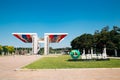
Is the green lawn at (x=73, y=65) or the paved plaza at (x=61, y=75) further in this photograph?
the green lawn at (x=73, y=65)

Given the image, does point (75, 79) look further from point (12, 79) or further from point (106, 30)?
point (106, 30)

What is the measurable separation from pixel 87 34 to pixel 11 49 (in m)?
58.9

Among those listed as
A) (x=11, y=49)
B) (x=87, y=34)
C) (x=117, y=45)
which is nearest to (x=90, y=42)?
(x=87, y=34)

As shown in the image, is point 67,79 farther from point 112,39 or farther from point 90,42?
point 90,42

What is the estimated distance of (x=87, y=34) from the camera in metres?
107

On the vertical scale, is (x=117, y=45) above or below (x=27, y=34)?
below

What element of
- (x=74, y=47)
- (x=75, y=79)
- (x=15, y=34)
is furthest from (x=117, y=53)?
(x=75, y=79)

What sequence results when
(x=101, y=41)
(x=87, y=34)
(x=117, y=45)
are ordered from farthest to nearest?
(x=87, y=34) → (x=101, y=41) → (x=117, y=45)

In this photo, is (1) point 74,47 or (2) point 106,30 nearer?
(2) point 106,30

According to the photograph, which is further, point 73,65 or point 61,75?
point 73,65

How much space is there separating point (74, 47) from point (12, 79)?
336ft

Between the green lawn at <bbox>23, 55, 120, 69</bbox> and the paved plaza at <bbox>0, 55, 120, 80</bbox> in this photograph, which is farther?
the green lawn at <bbox>23, 55, 120, 69</bbox>

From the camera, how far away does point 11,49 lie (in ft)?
456

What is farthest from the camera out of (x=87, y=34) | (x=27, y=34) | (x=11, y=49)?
(x=11, y=49)
